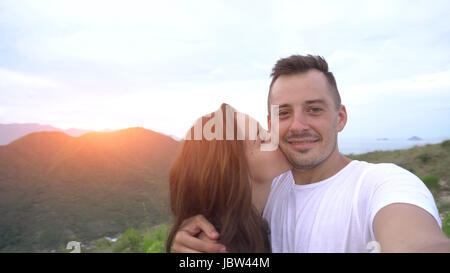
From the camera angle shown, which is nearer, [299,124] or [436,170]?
[299,124]

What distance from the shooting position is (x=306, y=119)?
7.12 feet

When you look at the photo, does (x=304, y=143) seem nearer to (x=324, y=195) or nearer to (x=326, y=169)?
(x=326, y=169)

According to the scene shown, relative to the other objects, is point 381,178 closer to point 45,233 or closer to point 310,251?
point 310,251

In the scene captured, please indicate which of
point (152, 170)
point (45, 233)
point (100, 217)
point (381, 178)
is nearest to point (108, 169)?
point (152, 170)

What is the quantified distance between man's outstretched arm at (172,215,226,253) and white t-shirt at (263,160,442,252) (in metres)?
0.57

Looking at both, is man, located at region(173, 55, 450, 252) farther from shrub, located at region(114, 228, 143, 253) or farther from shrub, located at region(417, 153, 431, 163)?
shrub, located at region(417, 153, 431, 163)

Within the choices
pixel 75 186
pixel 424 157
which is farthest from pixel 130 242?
pixel 75 186

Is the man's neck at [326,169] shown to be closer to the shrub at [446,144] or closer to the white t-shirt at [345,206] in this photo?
the white t-shirt at [345,206]

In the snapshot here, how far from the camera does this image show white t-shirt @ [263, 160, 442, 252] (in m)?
1.62

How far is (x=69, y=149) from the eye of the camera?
61.6 feet

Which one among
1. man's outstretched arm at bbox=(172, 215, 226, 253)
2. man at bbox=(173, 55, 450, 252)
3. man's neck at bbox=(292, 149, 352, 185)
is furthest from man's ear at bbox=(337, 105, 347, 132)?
man's outstretched arm at bbox=(172, 215, 226, 253)

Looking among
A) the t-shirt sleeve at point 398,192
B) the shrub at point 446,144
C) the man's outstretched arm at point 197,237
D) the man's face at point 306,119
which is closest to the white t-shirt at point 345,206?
the t-shirt sleeve at point 398,192

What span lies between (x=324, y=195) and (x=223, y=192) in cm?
76
